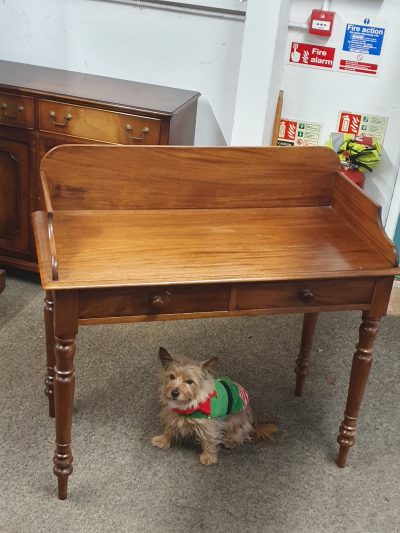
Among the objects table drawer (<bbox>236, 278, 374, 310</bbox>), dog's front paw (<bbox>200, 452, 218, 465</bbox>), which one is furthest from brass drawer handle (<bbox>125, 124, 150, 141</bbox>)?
→ dog's front paw (<bbox>200, 452, 218, 465</bbox>)

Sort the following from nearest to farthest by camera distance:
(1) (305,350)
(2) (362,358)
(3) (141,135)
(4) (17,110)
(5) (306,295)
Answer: (5) (306,295), (2) (362,358), (1) (305,350), (3) (141,135), (4) (17,110)

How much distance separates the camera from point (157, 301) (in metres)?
2.05

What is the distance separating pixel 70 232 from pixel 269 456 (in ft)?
3.61

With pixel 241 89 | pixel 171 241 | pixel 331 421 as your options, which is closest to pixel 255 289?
pixel 171 241

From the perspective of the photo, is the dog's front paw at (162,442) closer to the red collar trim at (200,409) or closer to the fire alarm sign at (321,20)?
the red collar trim at (200,409)

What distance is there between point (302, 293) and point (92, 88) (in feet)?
5.71

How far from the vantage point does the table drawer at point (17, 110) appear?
3.29 metres

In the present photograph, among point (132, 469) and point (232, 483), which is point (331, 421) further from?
point (132, 469)

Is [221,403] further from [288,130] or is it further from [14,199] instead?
[288,130]

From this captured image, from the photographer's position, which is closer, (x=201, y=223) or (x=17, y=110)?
(x=201, y=223)

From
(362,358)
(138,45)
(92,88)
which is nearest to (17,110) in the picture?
(92,88)

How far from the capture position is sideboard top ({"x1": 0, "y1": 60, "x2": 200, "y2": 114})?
10.6 feet

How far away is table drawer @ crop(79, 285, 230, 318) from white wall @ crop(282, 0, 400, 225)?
2045mm

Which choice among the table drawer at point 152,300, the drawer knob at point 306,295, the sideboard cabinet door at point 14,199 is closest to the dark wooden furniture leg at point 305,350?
the drawer knob at point 306,295
